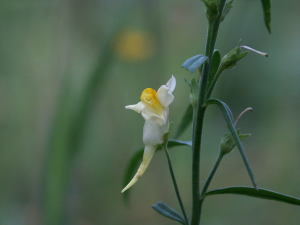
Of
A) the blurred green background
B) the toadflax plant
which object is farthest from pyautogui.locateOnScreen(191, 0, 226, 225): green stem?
the blurred green background

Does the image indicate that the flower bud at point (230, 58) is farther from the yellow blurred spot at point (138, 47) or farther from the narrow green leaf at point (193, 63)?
the yellow blurred spot at point (138, 47)

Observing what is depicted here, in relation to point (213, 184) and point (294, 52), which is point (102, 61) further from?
point (294, 52)

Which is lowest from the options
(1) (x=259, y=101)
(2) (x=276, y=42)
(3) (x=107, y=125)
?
(3) (x=107, y=125)

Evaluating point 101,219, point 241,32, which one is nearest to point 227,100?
point 241,32

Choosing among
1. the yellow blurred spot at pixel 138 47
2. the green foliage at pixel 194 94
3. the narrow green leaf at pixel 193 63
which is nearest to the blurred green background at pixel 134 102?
the yellow blurred spot at pixel 138 47

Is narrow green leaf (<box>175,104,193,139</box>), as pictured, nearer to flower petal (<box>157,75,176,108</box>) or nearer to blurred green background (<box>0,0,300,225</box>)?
flower petal (<box>157,75,176,108</box>)

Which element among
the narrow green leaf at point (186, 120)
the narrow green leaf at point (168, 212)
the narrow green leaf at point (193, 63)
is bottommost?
the narrow green leaf at point (168, 212)

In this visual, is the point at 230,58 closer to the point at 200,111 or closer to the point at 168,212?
the point at 200,111

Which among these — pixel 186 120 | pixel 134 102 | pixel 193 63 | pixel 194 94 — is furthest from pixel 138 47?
pixel 193 63
